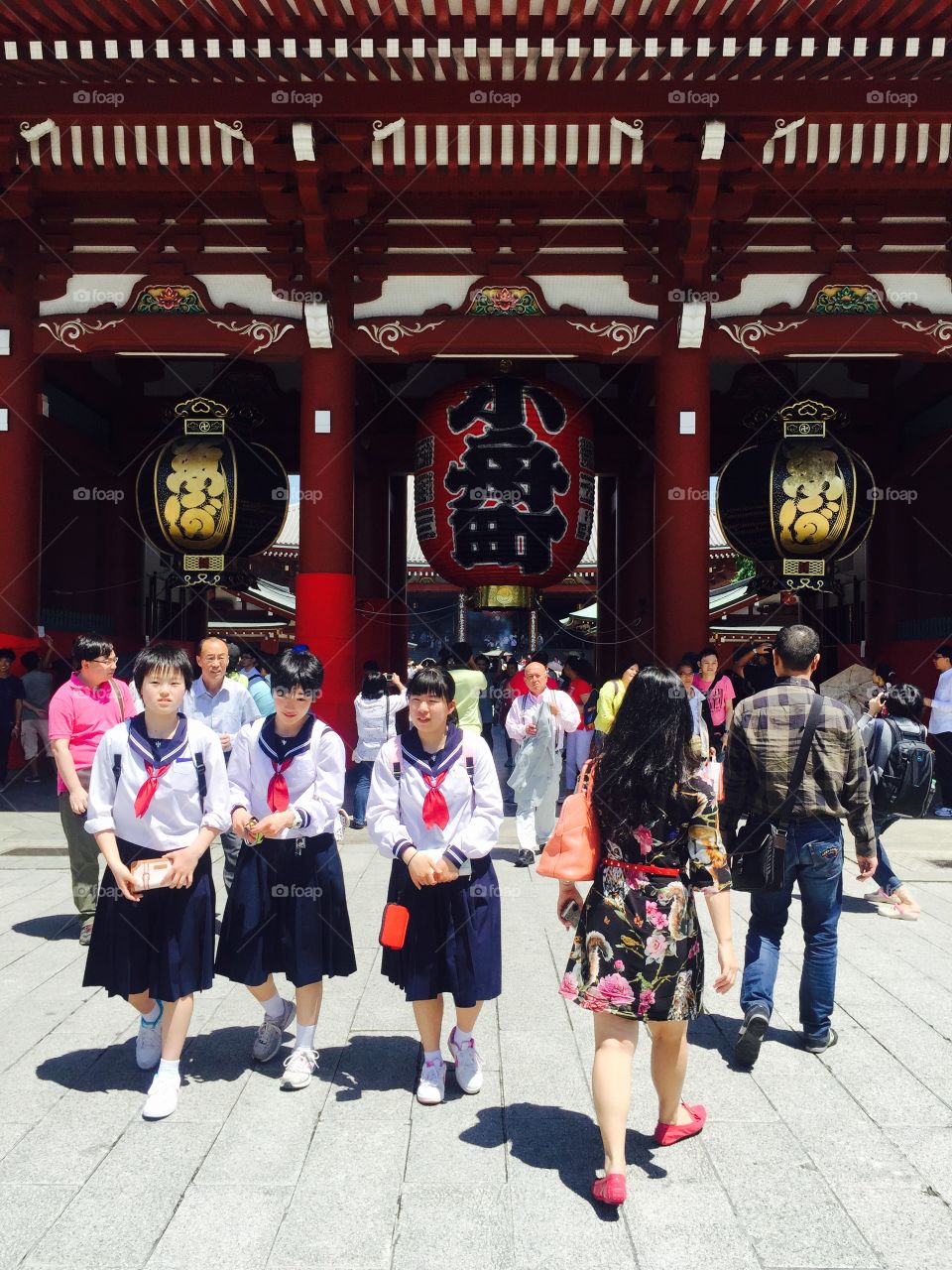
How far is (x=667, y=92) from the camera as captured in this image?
868cm

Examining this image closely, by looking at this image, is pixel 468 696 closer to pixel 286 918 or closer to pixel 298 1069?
pixel 286 918

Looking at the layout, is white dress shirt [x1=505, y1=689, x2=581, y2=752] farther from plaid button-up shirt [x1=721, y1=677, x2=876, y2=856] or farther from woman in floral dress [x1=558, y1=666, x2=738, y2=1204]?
woman in floral dress [x1=558, y1=666, x2=738, y2=1204]

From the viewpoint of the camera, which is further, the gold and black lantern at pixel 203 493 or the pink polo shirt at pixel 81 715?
the gold and black lantern at pixel 203 493

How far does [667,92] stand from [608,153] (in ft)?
2.28

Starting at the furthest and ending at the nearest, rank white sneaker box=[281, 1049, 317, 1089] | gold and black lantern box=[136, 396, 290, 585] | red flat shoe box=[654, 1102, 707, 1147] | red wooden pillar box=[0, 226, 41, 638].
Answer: gold and black lantern box=[136, 396, 290, 585]
red wooden pillar box=[0, 226, 41, 638]
white sneaker box=[281, 1049, 317, 1089]
red flat shoe box=[654, 1102, 707, 1147]

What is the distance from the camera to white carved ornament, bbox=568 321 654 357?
9.94 metres

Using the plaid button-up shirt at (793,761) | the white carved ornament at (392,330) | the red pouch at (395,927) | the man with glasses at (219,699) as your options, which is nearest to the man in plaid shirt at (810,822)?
the plaid button-up shirt at (793,761)

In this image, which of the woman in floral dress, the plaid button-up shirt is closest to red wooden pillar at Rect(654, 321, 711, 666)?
the plaid button-up shirt

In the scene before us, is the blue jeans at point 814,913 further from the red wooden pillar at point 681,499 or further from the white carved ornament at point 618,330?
the white carved ornament at point 618,330

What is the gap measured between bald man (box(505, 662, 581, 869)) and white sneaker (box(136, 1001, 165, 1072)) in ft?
13.8

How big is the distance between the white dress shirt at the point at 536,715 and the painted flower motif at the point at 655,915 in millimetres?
4919

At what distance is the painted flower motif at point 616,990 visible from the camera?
3076mm

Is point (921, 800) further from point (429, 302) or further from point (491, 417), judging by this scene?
point (429, 302)

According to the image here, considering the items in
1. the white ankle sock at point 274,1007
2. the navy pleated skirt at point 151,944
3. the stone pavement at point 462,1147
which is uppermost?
the navy pleated skirt at point 151,944
